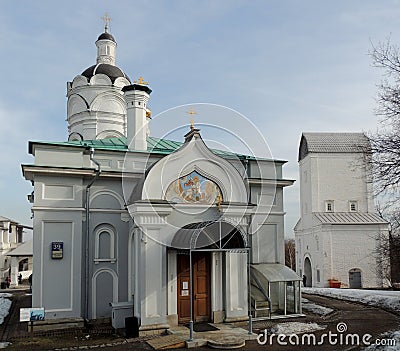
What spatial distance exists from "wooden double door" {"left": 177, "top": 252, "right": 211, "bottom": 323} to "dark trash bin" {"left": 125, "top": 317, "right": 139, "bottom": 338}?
5.58 feet

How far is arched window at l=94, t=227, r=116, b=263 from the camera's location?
16.0 meters

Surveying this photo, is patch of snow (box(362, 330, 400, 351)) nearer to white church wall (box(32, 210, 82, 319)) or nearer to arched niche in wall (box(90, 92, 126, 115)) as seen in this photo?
white church wall (box(32, 210, 82, 319))

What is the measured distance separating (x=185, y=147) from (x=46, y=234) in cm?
553

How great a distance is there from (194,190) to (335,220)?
23565mm

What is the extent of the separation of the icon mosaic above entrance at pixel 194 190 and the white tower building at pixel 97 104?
10947mm

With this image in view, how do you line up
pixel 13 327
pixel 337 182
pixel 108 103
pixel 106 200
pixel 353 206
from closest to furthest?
pixel 13 327 → pixel 106 200 → pixel 108 103 → pixel 353 206 → pixel 337 182

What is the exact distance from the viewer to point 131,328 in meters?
13.5

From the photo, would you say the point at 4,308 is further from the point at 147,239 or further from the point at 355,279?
the point at 355,279

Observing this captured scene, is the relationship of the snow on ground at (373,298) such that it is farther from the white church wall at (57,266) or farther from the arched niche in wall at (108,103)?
the arched niche in wall at (108,103)

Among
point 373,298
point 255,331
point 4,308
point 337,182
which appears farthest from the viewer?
point 337,182

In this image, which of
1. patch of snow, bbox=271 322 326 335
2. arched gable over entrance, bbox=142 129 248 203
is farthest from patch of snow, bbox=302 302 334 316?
arched gable over entrance, bbox=142 129 248 203

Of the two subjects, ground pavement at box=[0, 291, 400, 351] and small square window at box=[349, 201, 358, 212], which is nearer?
ground pavement at box=[0, 291, 400, 351]

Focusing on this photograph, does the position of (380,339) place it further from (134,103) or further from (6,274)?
(6,274)

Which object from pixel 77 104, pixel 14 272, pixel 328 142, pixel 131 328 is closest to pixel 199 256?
pixel 131 328
